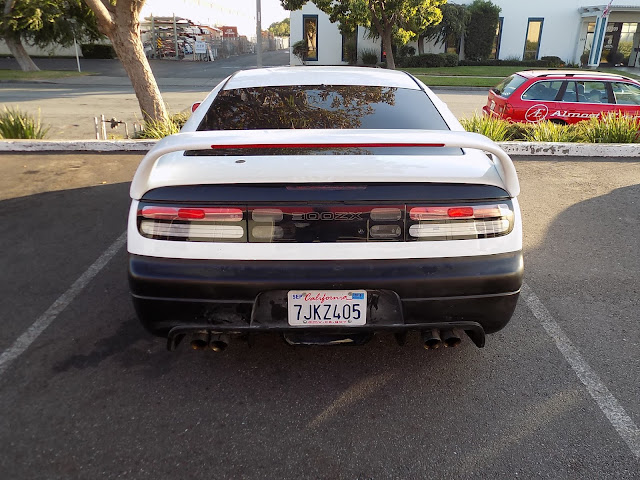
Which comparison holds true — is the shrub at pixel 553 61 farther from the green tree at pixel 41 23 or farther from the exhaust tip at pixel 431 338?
the exhaust tip at pixel 431 338

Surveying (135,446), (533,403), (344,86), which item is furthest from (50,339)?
(533,403)

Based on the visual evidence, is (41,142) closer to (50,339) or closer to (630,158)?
(50,339)

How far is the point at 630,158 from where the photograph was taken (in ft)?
25.2

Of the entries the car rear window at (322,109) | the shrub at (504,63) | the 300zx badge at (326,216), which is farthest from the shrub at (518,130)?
the shrub at (504,63)

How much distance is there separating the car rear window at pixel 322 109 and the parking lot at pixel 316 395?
1.37m

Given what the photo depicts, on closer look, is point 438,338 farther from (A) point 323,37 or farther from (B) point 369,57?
(A) point 323,37

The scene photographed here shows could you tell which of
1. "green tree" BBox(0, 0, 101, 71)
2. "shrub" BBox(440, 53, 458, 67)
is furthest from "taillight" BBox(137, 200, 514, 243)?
"shrub" BBox(440, 53, 458, 67)

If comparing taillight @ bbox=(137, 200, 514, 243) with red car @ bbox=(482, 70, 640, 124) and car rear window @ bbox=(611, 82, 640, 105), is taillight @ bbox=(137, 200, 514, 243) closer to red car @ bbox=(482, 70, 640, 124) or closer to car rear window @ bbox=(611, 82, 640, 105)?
red car @ bbox=(482, 70, 640, 124)

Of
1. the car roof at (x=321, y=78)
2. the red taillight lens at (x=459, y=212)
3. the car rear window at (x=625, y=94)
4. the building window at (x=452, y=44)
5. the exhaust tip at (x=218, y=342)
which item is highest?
the building window at (x=452, y=44)

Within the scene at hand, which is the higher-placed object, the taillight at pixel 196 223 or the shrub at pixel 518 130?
the taillight at pixel 196 223

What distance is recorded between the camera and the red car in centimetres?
923

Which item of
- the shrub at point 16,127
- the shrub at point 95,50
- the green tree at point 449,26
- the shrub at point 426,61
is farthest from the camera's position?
the shrub at point 95,50

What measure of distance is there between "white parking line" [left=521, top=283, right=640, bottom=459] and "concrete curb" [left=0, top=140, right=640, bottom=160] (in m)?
4.63

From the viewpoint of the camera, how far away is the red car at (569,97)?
30.3 ft
